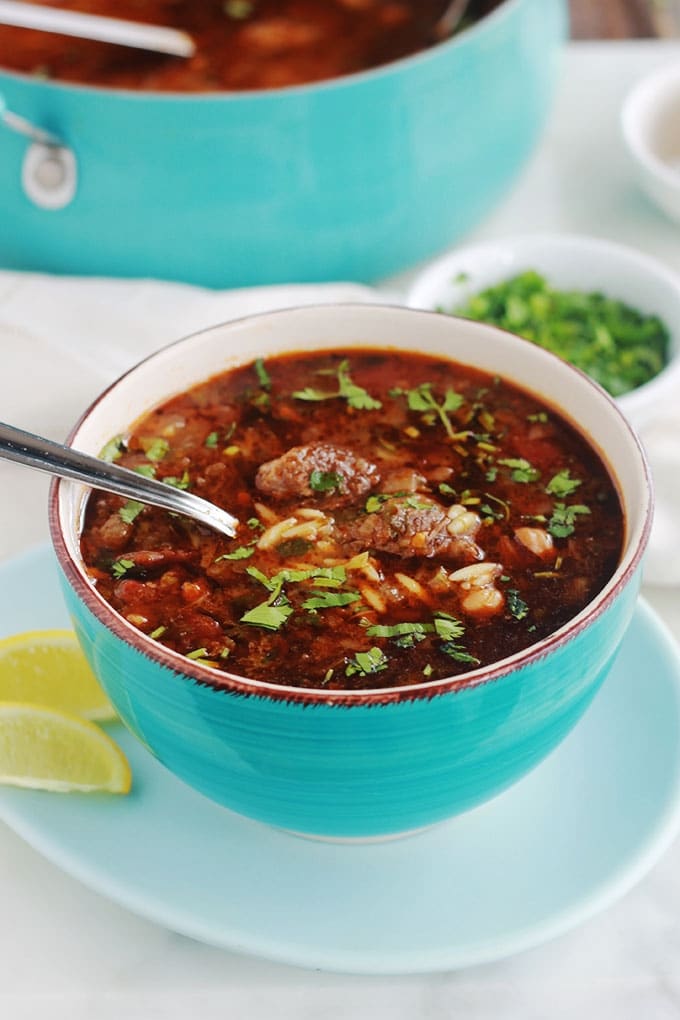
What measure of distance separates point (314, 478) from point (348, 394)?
26 cm

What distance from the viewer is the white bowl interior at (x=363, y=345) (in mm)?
1801

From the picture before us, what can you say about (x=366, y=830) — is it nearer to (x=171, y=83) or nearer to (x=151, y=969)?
(x=151, y=969)

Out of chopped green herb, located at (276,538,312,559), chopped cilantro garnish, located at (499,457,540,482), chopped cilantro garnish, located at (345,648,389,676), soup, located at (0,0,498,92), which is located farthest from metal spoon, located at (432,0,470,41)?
chopped cilantro garnish, located at (345,648,389,676)

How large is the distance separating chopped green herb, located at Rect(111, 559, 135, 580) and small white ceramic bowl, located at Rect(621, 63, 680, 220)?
6.90 feet

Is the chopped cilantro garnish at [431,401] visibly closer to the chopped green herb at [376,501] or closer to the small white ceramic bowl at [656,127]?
the chopped green herb at [376,501]

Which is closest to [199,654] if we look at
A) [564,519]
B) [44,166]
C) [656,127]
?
[564,519]

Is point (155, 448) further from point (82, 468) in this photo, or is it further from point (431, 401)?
point (431, 401)

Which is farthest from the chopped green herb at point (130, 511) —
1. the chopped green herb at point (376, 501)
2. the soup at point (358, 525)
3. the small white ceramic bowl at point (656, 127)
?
the small white ceramic bowl at point (656, 127)

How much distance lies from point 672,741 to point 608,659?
28cm

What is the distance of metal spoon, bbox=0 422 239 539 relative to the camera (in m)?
1.68

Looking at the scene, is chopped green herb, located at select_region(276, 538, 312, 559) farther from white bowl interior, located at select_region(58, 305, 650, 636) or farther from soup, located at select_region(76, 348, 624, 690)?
white bowl interior, located at select_region(58, 305, 650, 636)

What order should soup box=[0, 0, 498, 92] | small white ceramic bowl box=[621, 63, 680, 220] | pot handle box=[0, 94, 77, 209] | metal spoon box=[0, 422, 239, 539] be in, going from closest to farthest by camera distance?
metal spoon box=[0, 422, 239, 539], pot handle box=[0, 94, 77, 209], soup box=[0, 0, 498, 92], small white ceramic bowl box=[621, 63, 680, 220]

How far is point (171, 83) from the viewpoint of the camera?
123 inches

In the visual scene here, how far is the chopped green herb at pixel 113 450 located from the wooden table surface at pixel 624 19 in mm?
4028
